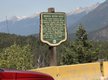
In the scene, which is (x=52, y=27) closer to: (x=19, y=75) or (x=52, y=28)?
(x=52, y=28)

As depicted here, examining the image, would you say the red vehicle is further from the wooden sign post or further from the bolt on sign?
the bolt on sign

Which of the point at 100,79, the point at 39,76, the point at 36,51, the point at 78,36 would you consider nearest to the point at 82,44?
the point at 78,36

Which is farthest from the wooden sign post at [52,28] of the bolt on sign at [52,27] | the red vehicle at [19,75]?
the red vehicle at [19,75]

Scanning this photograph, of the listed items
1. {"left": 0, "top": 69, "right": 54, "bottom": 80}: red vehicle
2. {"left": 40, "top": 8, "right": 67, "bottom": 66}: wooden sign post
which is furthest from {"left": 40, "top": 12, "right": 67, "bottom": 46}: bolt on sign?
{"left": 0, "top": 69, "right": 54, "bottom": 80}: red vehicle

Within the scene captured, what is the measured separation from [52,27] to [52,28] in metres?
0.03

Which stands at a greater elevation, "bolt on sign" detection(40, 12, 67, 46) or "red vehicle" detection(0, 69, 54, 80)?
"bolt on sign" detection(40, 12, 67, 46)

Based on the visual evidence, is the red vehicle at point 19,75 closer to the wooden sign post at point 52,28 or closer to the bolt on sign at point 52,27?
the wooden sign post at point 52,28

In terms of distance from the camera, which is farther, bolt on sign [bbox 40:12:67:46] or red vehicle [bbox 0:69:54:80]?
bolt on sign [bbox 40:12:67:46]

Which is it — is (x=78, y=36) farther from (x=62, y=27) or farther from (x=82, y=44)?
(x=62, y=27)

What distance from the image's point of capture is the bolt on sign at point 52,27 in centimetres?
1488

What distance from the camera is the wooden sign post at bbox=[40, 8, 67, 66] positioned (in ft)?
48.8

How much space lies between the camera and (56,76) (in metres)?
12.7

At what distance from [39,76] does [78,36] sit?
72.0 m

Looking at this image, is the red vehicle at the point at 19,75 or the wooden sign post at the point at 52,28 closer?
the red vehicle at the point at 19,75
